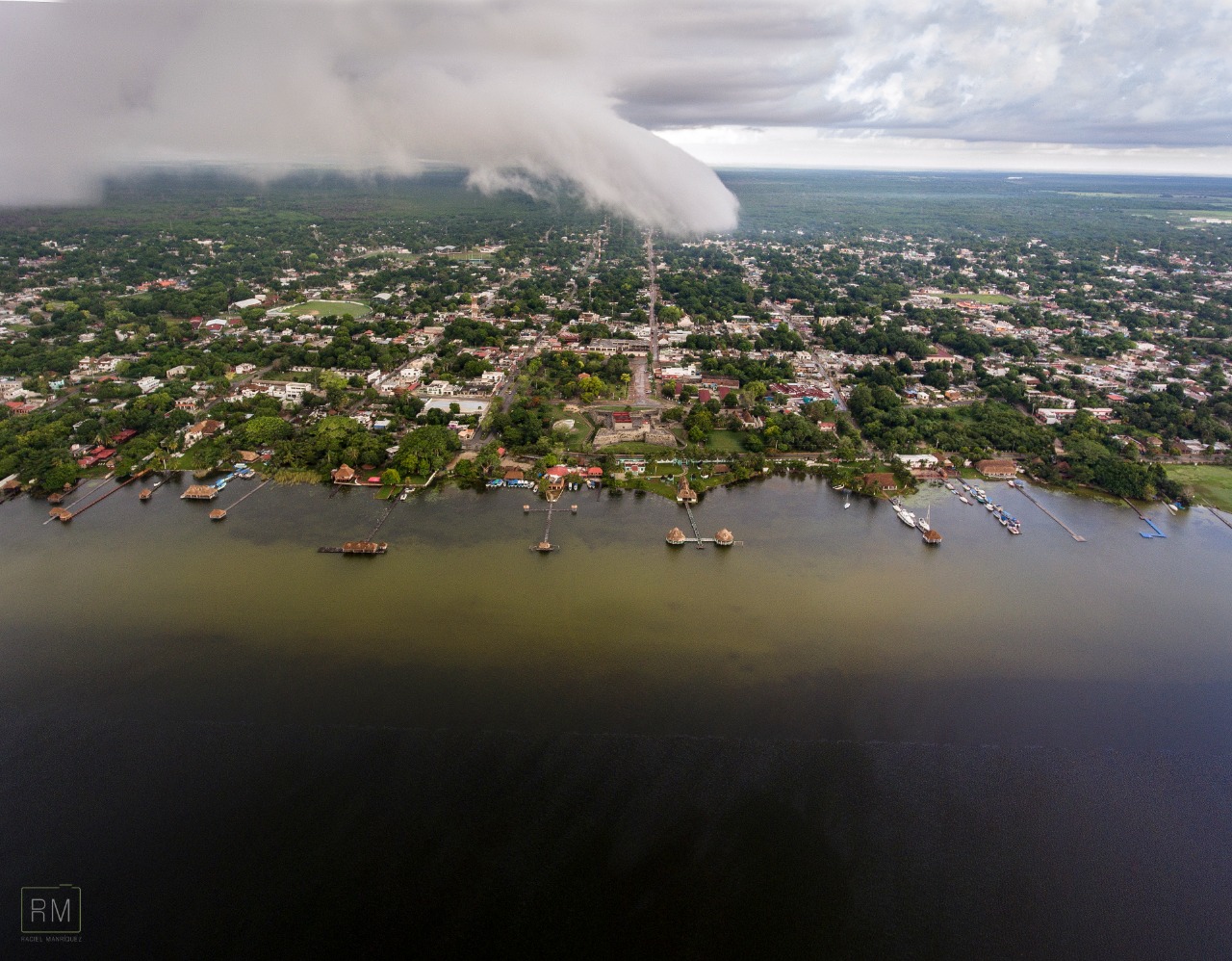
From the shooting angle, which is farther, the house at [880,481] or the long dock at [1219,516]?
the house at [880,481]

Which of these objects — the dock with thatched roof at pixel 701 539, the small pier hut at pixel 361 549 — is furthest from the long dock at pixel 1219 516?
the small pier hut at pixel 361 549

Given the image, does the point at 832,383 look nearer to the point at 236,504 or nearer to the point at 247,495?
the point at 247,495

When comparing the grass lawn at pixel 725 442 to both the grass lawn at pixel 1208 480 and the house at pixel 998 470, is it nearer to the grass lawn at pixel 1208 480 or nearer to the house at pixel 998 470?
the house at pixel 998 470

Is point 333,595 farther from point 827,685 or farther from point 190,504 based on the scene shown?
point 827,685

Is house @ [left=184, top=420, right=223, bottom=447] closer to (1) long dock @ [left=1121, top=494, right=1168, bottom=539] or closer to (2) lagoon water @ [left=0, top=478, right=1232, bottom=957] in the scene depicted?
(2) lagoon water @ [left=0, top=478, right=1232, bottom=957]

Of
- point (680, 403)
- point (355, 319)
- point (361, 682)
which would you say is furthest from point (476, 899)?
point (355, 319)
